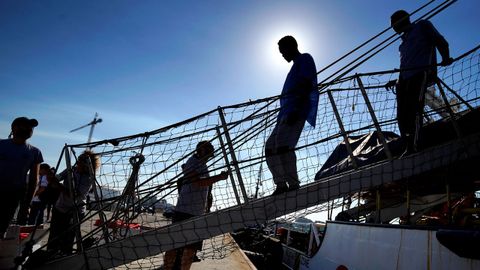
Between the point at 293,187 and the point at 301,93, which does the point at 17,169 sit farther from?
the point at 301,93

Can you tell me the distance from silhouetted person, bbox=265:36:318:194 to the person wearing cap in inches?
107

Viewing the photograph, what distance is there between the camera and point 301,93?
3.16 metres

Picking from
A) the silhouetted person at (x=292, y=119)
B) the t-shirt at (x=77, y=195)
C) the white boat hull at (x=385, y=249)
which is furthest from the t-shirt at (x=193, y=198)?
the white boat hull at (x=385, y=249)

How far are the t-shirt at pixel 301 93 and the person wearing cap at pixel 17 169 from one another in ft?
9.50

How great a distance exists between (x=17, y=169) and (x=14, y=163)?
8 cm

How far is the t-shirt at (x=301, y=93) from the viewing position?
3.17 meters

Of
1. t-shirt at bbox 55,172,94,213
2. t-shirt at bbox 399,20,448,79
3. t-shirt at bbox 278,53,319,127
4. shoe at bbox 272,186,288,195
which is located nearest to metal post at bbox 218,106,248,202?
shoe at bbox 272,186,288,195

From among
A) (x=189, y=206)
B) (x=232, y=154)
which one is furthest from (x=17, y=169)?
(x=232, y=154)

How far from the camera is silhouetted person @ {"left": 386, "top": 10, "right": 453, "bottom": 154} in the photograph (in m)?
3.36

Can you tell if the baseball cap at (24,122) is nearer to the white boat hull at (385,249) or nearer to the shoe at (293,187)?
the shoe at (293,187)

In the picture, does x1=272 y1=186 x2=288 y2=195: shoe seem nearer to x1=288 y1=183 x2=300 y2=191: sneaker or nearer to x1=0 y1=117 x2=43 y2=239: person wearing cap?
x1=288 y1=183 x2=300 y2=191: sneaker

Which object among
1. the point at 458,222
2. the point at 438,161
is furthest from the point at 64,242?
the point at 458,222

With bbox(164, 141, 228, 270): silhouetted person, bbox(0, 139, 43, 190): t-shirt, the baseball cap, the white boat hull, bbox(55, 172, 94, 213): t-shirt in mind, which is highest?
the baseball cap

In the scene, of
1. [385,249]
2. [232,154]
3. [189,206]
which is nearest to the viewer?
[232,154]
